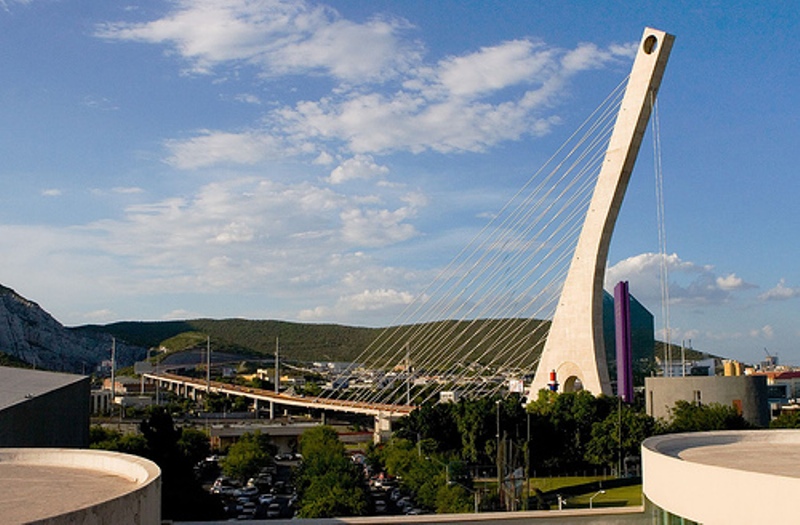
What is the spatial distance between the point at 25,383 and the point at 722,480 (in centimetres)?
2690

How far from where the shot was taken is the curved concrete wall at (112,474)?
9047 millimetres

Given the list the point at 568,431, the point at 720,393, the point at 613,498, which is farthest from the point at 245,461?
the point at 720,393

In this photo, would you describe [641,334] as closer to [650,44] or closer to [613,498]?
[650,44]

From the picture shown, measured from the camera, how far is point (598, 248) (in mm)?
45719

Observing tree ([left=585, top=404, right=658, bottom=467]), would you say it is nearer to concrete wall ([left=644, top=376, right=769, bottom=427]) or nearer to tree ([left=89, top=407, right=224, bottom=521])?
concrete wall ([left=644, top=376, right=769, bottom=427])

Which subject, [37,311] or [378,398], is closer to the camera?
[378,398]

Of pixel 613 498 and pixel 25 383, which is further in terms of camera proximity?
pixel 613 498

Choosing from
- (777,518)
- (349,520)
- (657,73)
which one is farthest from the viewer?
(657,73)

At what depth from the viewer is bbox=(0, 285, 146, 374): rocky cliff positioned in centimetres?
15050

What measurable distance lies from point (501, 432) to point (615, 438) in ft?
19.4

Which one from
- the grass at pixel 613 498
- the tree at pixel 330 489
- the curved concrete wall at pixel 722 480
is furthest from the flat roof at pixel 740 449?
the tree at pixel 330 489

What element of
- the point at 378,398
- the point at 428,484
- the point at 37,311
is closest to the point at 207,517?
the point at 428,484

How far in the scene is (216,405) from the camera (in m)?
116

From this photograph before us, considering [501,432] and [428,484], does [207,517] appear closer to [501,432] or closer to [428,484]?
[428,484]
